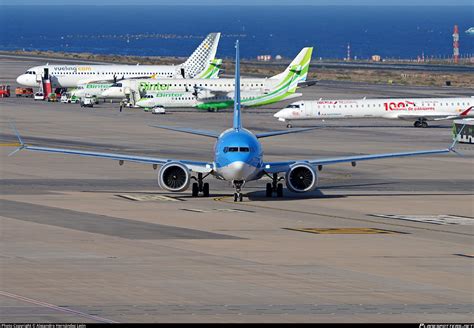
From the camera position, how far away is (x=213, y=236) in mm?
50438

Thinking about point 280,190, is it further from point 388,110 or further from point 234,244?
point 388,110

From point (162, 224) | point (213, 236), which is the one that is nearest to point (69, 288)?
point (213, 236)

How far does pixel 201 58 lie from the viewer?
174750mm

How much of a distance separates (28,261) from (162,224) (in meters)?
12.1

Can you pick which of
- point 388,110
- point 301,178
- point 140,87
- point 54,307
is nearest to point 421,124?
point 388,110

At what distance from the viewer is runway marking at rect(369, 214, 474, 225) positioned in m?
56.6

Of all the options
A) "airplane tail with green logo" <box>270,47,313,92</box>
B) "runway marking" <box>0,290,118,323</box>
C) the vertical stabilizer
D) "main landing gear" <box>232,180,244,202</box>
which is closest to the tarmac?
"runway marking" <box>0,290,118,323</box>

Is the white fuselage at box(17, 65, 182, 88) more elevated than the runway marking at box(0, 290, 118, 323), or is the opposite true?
the white fuselage at box(17, 65, 182, 88)

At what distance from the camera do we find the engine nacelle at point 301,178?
6438 centimetres

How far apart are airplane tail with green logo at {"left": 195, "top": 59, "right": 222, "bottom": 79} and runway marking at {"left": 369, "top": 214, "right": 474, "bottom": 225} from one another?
11269 cm

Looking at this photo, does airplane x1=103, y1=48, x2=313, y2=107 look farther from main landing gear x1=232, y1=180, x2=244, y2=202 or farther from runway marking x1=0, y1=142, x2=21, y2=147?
main landing gear x1=232, y1=180, x2=244, y2=202

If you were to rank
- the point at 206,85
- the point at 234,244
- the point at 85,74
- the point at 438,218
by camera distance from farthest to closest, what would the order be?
the point at 85,74 → the point at 206,85 → the point at 438,218 → the point at 234,244

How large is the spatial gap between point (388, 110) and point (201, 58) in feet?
178

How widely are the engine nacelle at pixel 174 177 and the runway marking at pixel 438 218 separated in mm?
9995
